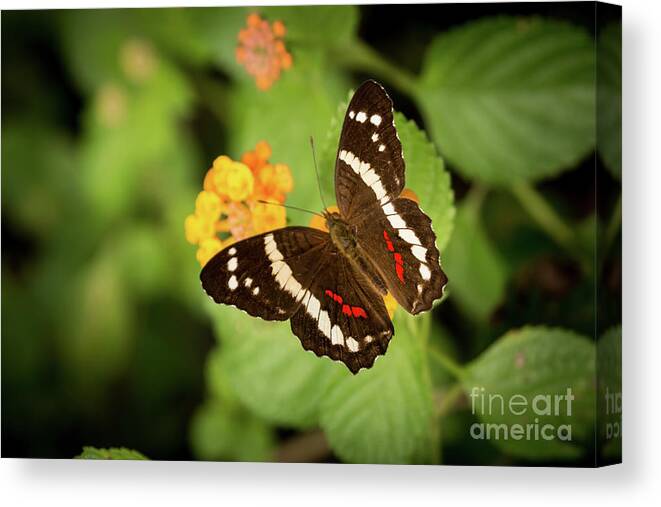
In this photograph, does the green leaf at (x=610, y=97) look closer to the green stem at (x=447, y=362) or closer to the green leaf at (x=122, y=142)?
the green stem at (x=447, y=362)

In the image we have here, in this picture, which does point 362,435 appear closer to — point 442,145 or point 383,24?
point 442,145

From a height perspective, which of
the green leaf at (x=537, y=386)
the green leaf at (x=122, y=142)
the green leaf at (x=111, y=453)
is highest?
the green leaf at (x=122, y=142)

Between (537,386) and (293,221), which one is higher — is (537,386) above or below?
below

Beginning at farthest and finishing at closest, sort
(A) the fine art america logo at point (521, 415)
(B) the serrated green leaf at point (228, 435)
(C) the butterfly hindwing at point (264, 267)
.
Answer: (B) the serrated green leaf at point (228, 435), (A) the fine art america logo at point (521, 415), (C) the butterfly hindwing at point (264, 267)

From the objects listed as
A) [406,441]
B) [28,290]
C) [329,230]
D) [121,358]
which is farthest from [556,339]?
[28,290]

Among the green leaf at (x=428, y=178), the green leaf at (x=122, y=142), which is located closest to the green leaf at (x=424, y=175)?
the green leaf at (x=428, y=178)

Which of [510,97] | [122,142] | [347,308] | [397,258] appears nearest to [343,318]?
[347,308]

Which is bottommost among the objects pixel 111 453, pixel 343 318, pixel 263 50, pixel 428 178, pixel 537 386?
pixel 111 453

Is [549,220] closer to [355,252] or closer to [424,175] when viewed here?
[424,175]
